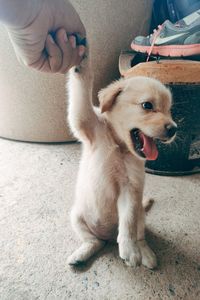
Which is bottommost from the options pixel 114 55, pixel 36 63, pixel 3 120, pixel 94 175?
pixel 3 120

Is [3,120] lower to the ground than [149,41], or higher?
lower

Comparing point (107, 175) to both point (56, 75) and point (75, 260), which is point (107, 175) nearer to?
point (75, 260)

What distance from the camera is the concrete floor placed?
912 millimetres

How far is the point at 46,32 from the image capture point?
74 cm

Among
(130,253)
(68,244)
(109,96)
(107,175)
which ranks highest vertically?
(109,96)

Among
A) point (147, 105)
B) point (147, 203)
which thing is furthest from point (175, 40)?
point (147, 203)

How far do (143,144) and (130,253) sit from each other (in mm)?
300

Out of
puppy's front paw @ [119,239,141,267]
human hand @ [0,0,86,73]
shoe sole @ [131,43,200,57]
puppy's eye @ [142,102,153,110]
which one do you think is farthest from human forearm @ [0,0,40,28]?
shoe sole @ [131,43,200,57]

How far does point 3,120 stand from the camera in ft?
5.69

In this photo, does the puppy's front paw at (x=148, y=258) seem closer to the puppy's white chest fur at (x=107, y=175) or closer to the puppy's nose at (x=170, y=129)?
the puppy's white chest fur at (x=107, y=175)

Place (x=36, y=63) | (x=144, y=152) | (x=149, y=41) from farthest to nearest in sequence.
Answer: (x=149, y=41)
(x=144, y=152)
(x=36, y=63)

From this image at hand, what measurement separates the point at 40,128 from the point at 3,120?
0.71 ft

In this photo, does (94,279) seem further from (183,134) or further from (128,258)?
(183,134)

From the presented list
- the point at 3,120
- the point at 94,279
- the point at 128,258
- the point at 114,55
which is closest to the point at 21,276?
the point at 94,279
